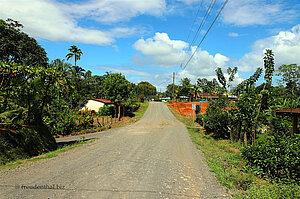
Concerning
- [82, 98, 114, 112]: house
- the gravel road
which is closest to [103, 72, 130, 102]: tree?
[82, 98, 114, 112]: house

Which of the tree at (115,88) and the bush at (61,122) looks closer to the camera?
the bush at (61,122)

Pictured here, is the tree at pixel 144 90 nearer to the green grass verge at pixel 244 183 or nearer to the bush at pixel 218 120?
the bush at pixel 218 120

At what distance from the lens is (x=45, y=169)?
264 inches

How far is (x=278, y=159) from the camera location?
20.2ft

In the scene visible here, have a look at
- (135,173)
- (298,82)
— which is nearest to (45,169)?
(135,173)

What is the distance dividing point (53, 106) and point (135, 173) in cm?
1831

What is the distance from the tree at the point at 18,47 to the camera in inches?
1281

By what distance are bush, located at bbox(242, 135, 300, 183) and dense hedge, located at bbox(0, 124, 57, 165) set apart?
968cm

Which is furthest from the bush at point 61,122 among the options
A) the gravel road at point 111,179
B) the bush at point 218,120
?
the bush at point 218,120

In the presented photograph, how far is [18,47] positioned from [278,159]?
42594 millimetres

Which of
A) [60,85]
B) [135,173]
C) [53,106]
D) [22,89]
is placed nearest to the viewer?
[135,173]

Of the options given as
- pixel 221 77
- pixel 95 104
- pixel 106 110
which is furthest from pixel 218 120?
pixel 95 104

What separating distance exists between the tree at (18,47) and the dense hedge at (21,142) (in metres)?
28.7

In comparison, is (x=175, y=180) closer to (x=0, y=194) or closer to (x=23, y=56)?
(x=0, y=194)
